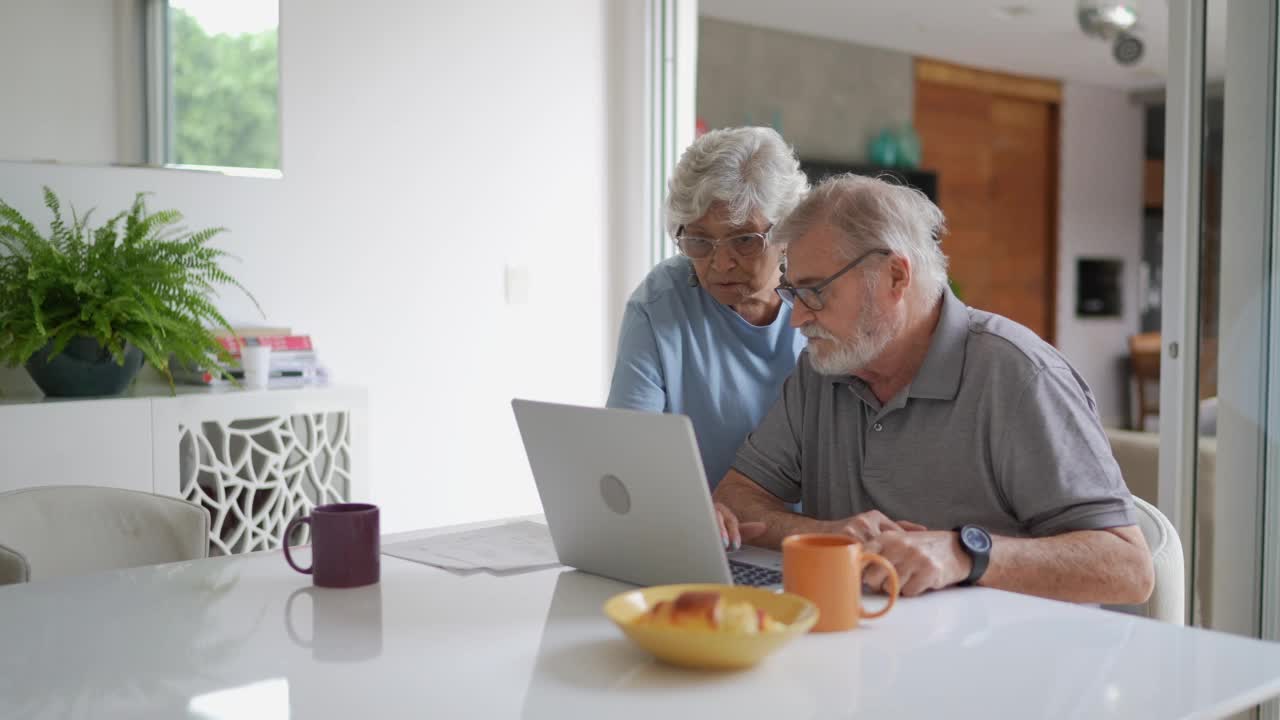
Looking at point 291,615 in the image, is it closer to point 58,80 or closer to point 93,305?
point 93,305

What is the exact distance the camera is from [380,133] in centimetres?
354

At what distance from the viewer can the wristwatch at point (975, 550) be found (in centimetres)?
147

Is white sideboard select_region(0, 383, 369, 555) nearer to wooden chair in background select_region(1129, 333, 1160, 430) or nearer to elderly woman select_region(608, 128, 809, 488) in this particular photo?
elderly woman select_region(608, 128, 809, 488)

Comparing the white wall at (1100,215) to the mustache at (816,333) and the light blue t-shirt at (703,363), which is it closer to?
the light blue t-shirt at (703,363)

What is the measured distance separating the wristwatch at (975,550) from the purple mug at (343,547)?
28.4 inches

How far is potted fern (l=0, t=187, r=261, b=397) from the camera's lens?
8.79 feet

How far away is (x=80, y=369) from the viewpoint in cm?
271

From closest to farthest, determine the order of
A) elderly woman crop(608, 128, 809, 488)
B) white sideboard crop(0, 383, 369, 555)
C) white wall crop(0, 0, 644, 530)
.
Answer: elderly woman crop(608, 128, 809, 488)
white sideboard crop(0, 383, 369, 555)
white wall crop(0, 0, 644, 530)

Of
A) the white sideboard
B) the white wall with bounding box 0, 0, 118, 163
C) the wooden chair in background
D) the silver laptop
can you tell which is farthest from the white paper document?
the wooden chair in background

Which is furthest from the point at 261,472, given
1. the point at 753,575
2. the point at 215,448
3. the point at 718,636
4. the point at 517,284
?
the point at 718,636

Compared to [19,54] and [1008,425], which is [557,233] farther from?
[1008,425]

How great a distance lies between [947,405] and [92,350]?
1.91m

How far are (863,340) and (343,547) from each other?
2.58ft

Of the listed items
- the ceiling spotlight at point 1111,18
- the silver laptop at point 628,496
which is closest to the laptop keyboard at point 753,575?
the silver laptop at point 628,496
